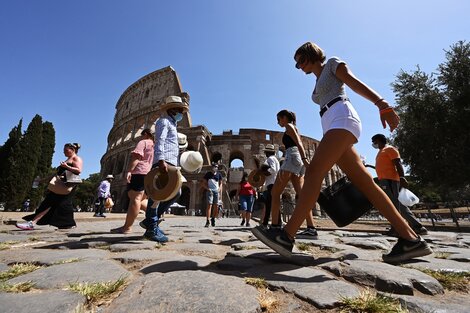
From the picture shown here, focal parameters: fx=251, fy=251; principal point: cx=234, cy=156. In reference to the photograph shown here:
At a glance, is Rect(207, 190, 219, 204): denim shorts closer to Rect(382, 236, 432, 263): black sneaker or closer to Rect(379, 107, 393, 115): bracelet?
Rect(382, 236, 432, 263): black sneaker

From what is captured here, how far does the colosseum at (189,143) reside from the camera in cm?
2565

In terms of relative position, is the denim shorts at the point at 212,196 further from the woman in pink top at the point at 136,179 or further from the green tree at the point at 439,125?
the green tree at the point at 439,125

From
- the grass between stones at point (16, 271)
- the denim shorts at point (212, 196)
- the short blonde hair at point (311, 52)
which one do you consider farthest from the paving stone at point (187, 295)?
the denim shorts at point (212, 196)

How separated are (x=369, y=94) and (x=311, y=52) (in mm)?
730

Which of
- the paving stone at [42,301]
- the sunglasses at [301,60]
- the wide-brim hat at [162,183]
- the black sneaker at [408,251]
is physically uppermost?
the sunglasses at [301,60]

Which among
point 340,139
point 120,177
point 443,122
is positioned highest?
point 443,122

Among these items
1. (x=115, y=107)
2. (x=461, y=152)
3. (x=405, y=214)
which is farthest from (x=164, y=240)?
(x=115, y=107)

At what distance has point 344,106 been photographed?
6.95 feet

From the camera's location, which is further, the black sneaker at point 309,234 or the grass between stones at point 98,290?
the black sneaker at point 309,234

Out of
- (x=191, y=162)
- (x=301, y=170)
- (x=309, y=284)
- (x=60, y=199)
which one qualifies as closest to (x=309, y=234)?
(x=301, y=170)

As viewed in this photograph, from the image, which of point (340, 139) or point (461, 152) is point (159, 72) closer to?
point (461, 152)

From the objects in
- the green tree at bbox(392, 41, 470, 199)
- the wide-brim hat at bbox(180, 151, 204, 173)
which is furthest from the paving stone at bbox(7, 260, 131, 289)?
the green tree at bbox(392, 41, 470, 199)

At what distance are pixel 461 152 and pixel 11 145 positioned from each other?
121 ft

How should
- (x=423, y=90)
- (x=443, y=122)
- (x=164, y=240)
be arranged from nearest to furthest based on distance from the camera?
1. (x=164, y=240)
2. (x=443, y=122)
3. (x=423, y=90)
